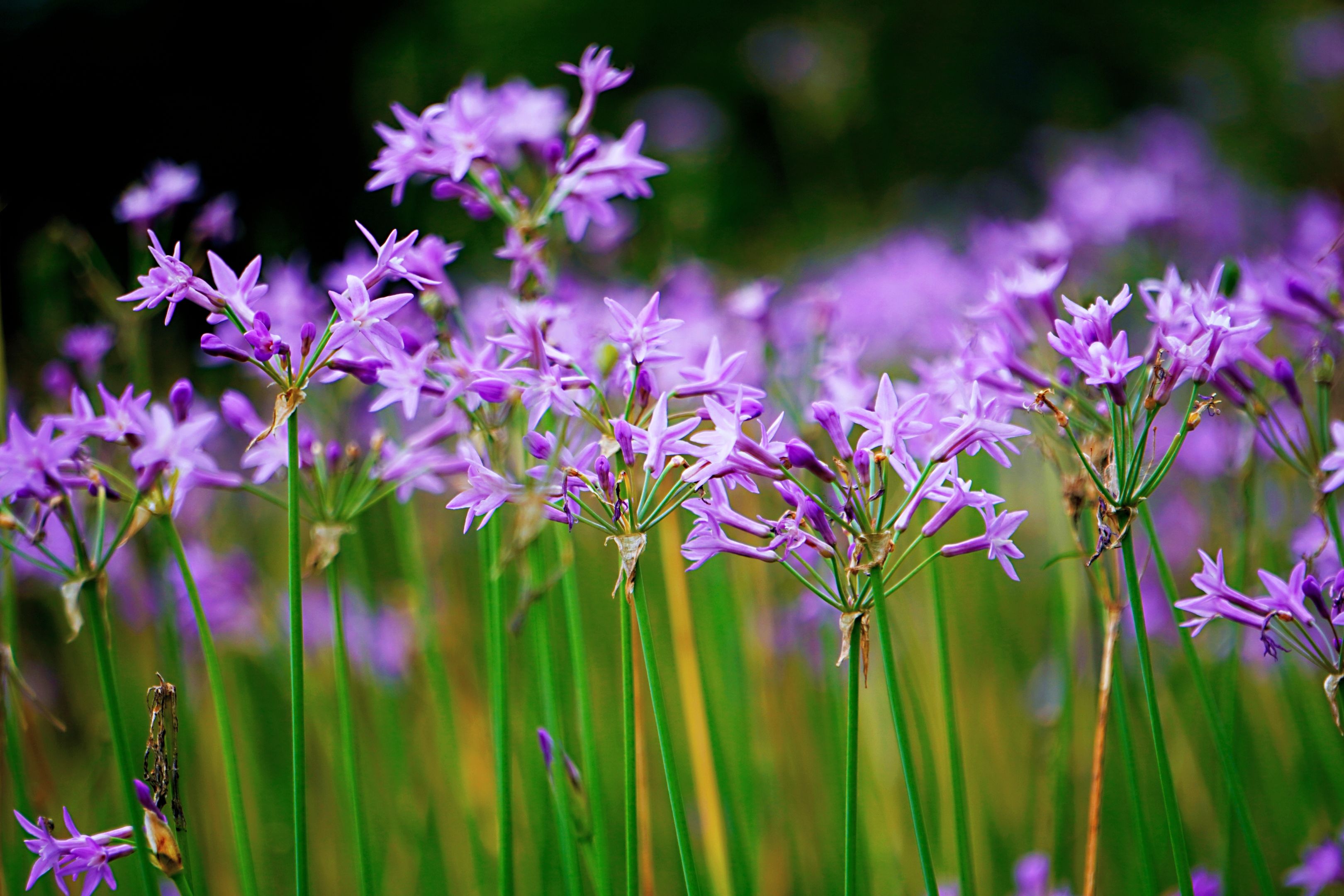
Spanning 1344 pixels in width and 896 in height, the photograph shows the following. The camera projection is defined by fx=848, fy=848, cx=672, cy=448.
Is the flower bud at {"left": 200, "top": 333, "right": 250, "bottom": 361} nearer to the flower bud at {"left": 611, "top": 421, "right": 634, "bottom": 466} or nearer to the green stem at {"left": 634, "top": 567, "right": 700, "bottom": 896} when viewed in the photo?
the flower bud at {"left": 611, "top": 421, "right": 634, "bottom": 466}

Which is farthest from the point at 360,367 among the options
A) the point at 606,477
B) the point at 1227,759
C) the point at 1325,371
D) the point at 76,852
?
the point at 1325,371

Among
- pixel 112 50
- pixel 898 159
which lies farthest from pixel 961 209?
pixel 112 50

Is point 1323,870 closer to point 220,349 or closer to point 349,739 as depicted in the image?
point 349,739

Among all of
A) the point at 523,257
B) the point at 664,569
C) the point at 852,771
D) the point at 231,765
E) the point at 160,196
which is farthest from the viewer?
the point at 664,569

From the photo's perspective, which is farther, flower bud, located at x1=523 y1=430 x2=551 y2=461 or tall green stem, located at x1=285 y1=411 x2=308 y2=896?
flower bud, located at x1=523 y1=430 x2=551 y2=461

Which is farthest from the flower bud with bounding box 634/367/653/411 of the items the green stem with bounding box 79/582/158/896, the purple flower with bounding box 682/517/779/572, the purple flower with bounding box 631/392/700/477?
the green stem with bounding box 79/582/158/896

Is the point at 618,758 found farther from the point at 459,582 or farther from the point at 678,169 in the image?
the point at 678,169
